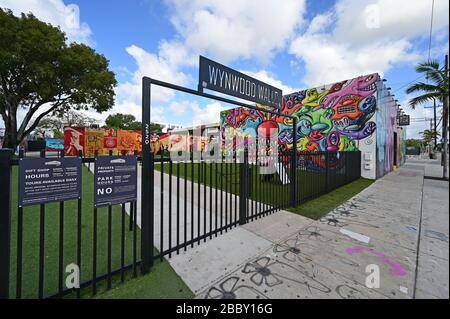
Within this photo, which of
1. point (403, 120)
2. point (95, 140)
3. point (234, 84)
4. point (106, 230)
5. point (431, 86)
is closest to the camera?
point (234, 84)

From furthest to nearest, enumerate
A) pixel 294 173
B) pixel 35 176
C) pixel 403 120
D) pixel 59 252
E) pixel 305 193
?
pixel 403 120 < pixel 305 193 < pixel 294 173 < pixel 59 252 < pixel 35 176

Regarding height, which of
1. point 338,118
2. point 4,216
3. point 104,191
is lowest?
point 4,216

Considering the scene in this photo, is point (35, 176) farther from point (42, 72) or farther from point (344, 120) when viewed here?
point (42, 72)

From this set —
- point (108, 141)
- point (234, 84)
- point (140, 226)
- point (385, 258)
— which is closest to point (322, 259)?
point (385, 258)

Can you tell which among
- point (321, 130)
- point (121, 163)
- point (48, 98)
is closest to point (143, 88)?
point (121, 163)

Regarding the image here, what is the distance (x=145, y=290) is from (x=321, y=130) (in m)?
13.5

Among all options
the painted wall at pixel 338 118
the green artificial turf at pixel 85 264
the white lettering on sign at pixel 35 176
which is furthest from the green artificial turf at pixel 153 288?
the painted wall at pixel 338 118

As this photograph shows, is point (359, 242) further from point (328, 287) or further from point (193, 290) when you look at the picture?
point (193, 290)

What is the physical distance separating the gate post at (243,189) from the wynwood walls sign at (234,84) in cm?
110

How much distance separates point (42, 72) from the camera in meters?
13.9

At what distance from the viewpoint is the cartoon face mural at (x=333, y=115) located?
11.5 m

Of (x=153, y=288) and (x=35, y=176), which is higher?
(x=35, y=176)

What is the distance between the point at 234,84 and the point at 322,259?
307cm

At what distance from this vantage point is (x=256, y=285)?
96.3 inches
